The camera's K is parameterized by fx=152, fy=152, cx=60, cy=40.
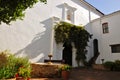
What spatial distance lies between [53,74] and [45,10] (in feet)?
22.9

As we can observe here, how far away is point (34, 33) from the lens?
14.1 meters

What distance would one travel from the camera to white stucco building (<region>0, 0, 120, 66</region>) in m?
12.8

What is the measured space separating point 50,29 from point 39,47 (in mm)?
2341

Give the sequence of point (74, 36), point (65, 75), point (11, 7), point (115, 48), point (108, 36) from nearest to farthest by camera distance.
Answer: point (11, 7) < point (65, 75) < point (74, 36) < point (115, 48) < point (108, 36)

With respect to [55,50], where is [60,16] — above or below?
above

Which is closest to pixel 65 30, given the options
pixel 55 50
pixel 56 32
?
pixel 56 32

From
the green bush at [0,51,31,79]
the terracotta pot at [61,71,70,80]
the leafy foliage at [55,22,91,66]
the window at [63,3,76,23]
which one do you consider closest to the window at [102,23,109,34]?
the leafy foliage at [55,22,91,66]

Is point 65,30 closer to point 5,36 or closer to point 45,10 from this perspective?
point 45,10

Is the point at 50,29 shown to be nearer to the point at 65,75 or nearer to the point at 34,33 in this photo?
the point at 34,33

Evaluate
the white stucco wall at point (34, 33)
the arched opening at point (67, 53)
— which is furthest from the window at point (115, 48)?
the arched opening at point (67, 53)

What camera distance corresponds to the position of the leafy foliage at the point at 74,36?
15891 mm

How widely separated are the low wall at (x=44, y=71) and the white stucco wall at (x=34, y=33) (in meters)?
2.42

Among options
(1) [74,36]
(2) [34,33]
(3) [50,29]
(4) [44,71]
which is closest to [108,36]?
(1) [74,36]

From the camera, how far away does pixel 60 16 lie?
668 inches
